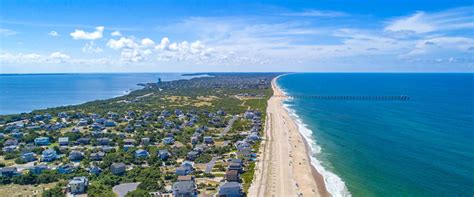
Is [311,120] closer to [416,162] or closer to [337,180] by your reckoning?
[416,162]

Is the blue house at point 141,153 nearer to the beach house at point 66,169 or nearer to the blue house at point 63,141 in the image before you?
the beach house at point 66,169

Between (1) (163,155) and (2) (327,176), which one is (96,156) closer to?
(1) (163,155)

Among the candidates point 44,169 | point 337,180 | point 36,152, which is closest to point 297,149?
point 337,180

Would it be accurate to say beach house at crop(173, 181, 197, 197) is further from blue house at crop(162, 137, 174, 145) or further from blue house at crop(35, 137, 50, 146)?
blue house at crop(35, 137, 50, 146)

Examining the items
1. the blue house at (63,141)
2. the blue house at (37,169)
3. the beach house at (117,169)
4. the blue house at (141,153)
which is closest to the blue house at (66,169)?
the blue house at (37,169)

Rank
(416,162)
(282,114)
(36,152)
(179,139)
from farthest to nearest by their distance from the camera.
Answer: (282,114) → (179,139) → (36,152) → (416,162)

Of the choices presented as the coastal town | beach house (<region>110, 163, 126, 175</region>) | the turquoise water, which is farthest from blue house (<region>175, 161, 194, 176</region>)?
the turquoise water
